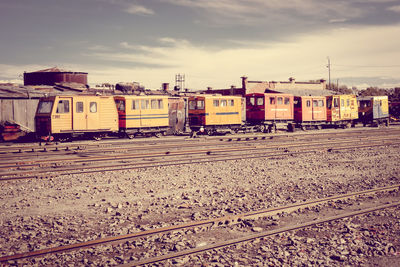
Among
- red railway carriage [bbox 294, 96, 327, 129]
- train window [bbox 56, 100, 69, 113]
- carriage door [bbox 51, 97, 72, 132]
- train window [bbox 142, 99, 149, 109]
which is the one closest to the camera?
carriage door [bbox 51, 97, 72, 132]

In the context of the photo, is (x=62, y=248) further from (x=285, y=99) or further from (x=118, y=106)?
(x=285, y=99)

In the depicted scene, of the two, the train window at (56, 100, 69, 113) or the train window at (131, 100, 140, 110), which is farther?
the train window at (131, 100, 140, 110)

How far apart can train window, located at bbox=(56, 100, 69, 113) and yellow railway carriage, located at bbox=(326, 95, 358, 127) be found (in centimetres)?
2259

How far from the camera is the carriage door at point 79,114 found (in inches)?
785

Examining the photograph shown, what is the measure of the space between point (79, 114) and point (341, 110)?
23674 mm

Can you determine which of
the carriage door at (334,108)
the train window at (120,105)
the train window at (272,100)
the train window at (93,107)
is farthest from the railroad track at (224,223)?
the carriage door at (334,108)

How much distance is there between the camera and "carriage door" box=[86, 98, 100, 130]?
20484 mm

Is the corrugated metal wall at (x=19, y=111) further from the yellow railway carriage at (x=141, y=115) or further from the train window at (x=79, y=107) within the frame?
the yellow railway carriage at (x=141, y=115)

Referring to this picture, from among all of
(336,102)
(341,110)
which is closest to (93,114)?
(336,102)

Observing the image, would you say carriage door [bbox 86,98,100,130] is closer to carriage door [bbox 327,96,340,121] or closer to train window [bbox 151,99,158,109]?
train window [bbox 151,99,158,109]

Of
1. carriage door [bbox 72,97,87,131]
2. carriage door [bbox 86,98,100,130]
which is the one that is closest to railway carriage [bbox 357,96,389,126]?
carriage door [bbox 86,98,100,130]

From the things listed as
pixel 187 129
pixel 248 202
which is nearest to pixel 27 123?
pixel 187 129

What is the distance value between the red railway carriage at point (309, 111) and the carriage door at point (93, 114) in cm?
1691

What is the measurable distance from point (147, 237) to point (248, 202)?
2755mm
